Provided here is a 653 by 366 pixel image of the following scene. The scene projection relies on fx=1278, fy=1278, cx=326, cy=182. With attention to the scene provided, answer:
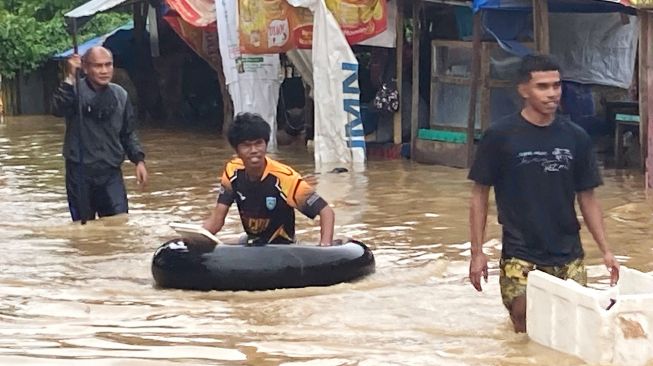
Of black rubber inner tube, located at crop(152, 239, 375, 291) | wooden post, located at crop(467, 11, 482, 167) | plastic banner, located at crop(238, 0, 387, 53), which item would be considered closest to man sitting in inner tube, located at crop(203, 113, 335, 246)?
black rubber inner tube, located at crop(152, 239, 375, 291)

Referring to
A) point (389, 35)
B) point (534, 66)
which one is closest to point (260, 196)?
point (534, 66)

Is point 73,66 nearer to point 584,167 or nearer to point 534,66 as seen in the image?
point 534,66

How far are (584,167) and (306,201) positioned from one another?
7.34 ft

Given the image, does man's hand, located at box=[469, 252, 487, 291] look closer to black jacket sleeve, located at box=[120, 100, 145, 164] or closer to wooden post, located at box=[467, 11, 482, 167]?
black jacket sleeve, located at box=[120, 100, 145, 164]

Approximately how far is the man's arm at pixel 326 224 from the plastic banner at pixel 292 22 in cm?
811

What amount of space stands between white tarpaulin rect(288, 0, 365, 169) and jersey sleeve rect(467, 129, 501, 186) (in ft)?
32.2

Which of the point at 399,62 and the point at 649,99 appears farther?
the point at 399,62

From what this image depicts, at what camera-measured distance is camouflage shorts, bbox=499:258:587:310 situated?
6.38 meters

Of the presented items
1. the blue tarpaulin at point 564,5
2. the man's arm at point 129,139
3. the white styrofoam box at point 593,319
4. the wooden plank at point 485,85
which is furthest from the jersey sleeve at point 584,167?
the wooden plank at point 485,85

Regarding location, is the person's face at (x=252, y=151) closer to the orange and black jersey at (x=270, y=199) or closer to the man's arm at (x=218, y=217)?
the orange and black jersey at (x=270, y=199)

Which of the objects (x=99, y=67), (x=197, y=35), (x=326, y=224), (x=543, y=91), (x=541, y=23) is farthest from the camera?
(x=197, y=35)

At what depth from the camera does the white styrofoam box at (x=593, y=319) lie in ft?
19.2

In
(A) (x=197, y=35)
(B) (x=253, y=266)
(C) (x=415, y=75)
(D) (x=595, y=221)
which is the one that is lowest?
(B) (x=253, y=266)

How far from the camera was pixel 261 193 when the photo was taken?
804 cm
